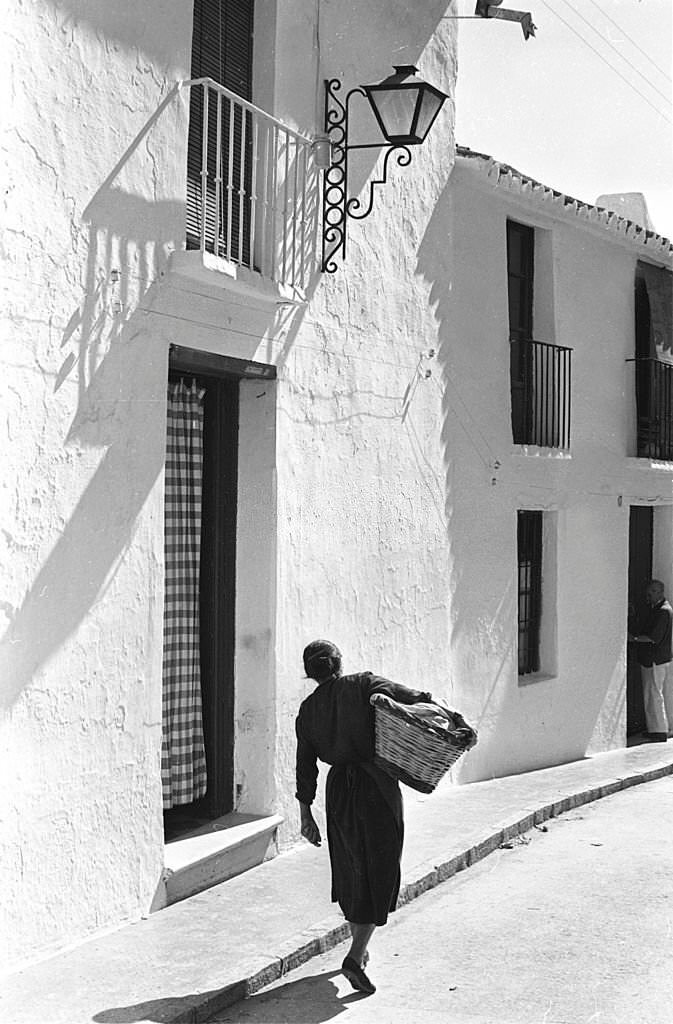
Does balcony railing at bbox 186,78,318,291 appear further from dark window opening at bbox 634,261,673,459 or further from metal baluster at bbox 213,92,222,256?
dark window opening at bbox 634,261,673,459

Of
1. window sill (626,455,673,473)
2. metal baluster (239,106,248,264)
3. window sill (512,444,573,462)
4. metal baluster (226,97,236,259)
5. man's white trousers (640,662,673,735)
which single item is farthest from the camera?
man's white trousers (640,662,673,735)

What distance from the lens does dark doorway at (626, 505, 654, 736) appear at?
52.1 feet

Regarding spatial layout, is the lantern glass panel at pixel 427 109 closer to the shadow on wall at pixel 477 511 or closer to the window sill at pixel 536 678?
the shadow on wall at pixel 477 511

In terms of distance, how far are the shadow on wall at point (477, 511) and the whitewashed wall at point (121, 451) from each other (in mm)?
1653

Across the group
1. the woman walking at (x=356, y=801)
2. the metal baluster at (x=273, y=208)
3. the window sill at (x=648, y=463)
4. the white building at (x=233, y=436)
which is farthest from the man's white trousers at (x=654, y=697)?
the woman walking at (x=356, y=801)

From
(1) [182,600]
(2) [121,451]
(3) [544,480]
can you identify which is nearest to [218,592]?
(1) [182,600]

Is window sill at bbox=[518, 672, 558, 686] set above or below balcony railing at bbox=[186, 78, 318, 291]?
below

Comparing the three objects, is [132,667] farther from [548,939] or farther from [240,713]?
[548,939]

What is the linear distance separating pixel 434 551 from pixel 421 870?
3.42 meters

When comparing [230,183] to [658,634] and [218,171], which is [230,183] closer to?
[218,171]

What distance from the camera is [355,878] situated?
6352 mm

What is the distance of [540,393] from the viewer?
43.8 feet

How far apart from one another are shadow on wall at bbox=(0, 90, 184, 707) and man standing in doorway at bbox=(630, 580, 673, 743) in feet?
30.8

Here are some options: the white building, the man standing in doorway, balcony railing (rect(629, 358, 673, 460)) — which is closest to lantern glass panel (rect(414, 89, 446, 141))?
the white building
